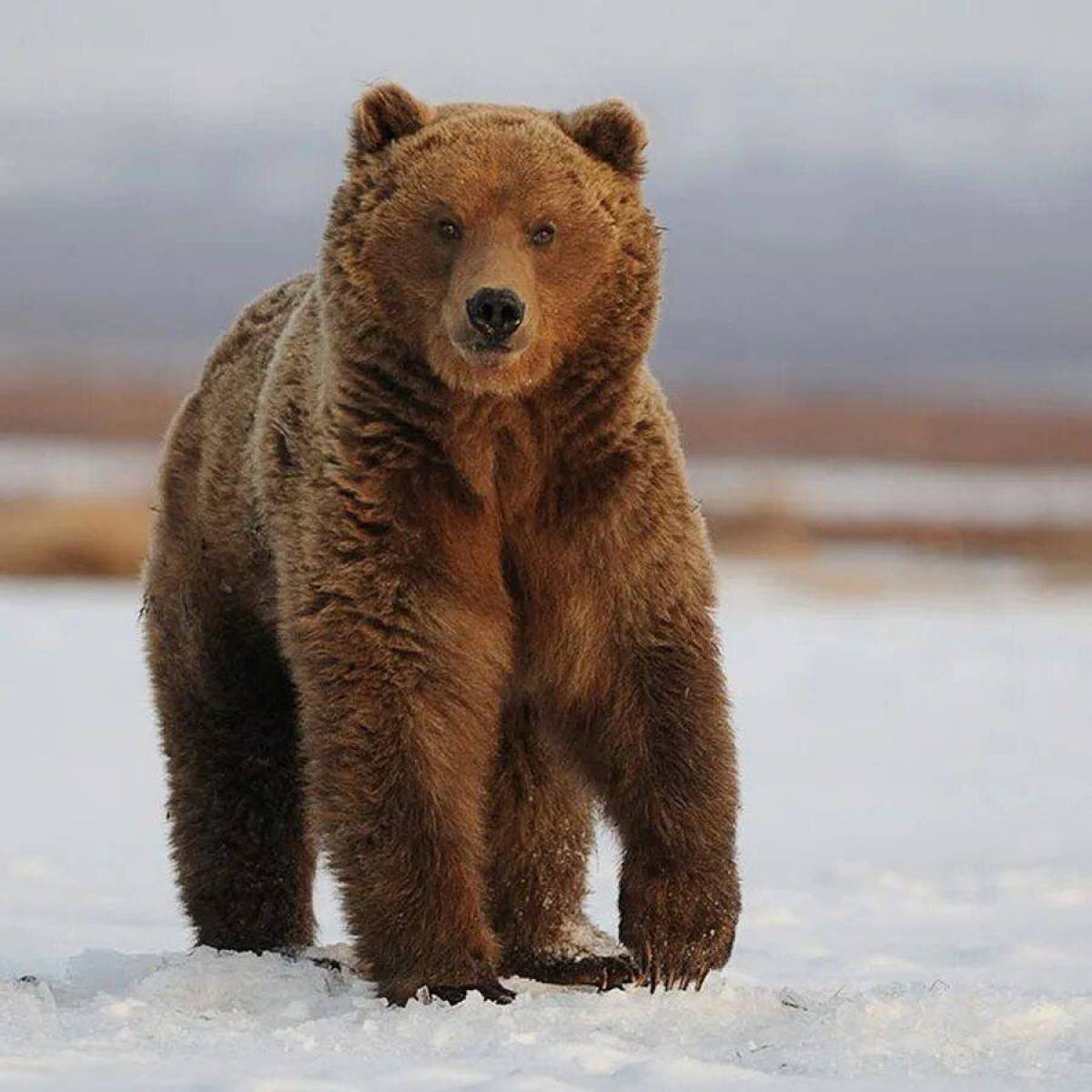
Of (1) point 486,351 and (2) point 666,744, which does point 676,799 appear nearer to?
(2) point 666,744

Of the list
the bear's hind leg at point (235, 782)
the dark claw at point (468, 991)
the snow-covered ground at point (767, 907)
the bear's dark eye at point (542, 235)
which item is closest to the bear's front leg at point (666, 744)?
the snow-covered ground at point (767, 907)

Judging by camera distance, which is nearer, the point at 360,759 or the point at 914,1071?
the point at 914,1071

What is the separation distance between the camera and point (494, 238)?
5.73m

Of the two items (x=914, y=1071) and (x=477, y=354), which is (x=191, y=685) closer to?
(x=477, y=354)

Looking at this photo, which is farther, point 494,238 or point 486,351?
point 494,238

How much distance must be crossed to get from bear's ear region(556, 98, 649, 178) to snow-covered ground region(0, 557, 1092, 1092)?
2164mm

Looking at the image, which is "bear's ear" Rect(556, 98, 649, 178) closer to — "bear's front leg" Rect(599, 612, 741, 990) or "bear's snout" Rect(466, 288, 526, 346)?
"bear's snout" Rect(466, 288, 526, 346)

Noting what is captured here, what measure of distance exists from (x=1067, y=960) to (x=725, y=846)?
5.68ft

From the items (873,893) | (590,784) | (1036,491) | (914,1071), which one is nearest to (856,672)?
(873,893)

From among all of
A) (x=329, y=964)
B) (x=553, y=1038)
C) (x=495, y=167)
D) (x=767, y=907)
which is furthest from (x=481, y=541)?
(x=767, y=907)

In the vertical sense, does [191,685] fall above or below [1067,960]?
above

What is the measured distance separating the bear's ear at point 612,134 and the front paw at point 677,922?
6.15ft

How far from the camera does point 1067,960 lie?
7125 millimetres

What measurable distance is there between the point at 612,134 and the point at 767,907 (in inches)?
125
